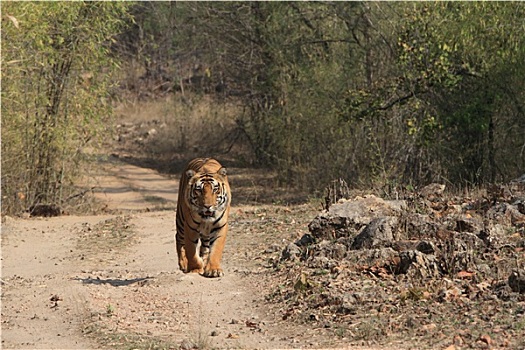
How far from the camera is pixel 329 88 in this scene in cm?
2039

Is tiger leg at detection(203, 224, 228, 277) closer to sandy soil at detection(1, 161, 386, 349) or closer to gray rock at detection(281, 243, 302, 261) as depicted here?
sandy soil at detection(1, 161, 386, 349)

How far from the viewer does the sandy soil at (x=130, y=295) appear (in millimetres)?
7535

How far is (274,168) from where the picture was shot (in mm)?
23844

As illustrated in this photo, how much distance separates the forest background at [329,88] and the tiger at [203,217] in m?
4.55

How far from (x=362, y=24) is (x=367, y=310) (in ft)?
44.1

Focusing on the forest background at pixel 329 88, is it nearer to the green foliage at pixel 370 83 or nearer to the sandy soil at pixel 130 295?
the green foliage at pixel 370 83

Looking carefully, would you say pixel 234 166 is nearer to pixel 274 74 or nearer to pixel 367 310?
pixel 274 74

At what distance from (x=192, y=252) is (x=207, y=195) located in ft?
2.11

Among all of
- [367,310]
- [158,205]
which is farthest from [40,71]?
[367,310]

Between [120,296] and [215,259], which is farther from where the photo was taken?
[215,259]

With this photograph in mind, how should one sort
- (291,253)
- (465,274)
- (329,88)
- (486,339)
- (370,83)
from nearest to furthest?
(486,339) → (465,274) → (291,253) → (370,83) → (329,88)

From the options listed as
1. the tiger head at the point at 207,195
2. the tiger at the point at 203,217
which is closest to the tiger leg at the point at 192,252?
the tiger at the point at 203,217

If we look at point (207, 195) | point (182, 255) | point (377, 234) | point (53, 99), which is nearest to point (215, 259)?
point (182, 255)

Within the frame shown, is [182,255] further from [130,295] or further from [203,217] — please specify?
[130,295]
